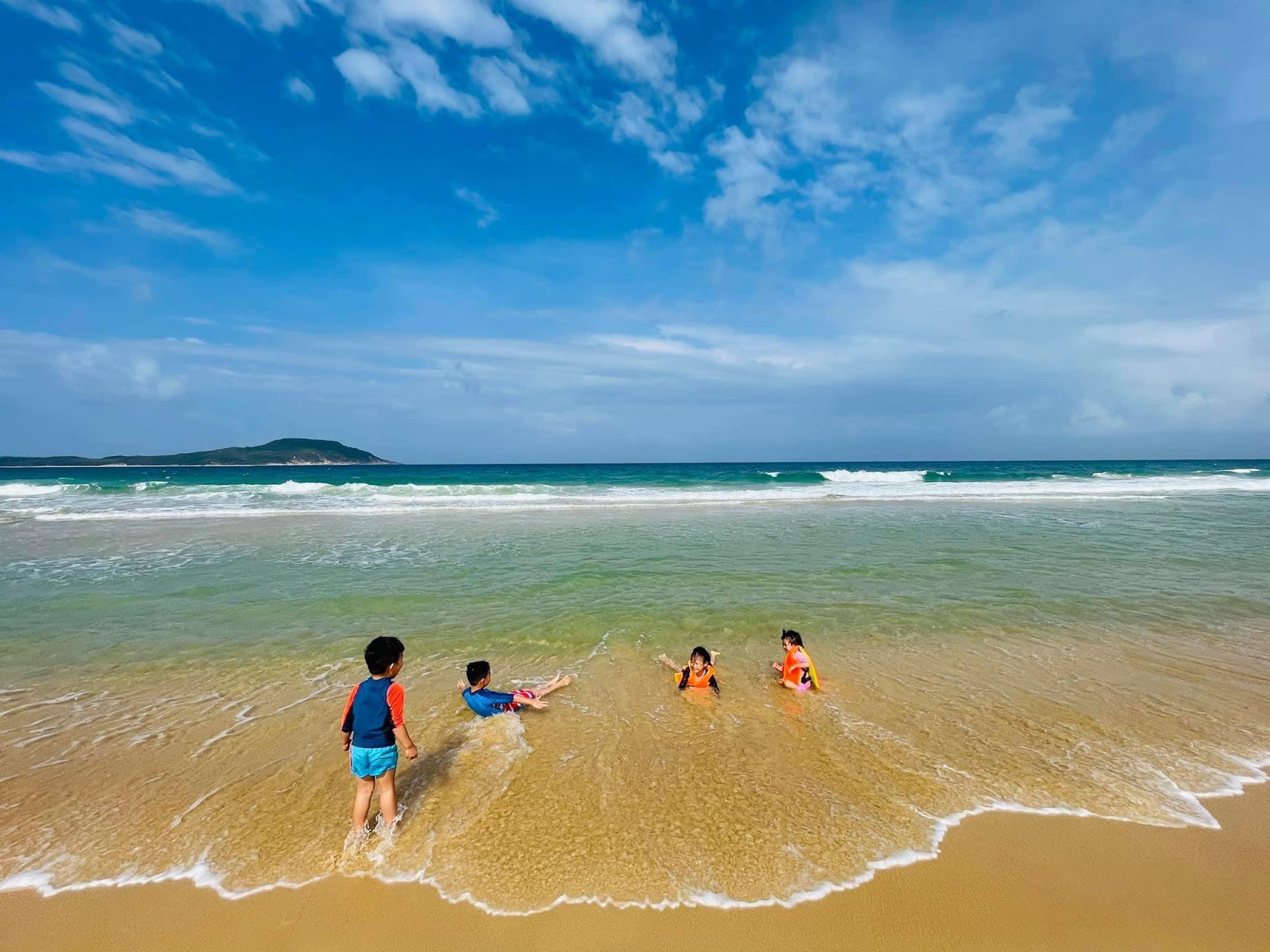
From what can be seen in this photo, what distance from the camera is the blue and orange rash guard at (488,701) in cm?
571

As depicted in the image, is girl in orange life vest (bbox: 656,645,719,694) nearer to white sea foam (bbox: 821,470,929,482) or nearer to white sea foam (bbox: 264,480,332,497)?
white sea foam (bbox: 264,480,332,497)

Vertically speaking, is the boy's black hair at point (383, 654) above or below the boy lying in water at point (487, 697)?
above

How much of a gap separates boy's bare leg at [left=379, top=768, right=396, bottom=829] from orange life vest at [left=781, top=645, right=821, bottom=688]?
13.5 ft

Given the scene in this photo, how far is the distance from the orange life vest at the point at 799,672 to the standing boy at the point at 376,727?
13.2 feet

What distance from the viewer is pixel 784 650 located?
25.3 feet

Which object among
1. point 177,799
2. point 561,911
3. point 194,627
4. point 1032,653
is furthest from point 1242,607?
point 194,627

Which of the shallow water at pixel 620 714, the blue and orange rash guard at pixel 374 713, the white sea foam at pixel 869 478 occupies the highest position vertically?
the white sea foam at pixel 869 478

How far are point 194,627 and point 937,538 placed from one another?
17.3 m

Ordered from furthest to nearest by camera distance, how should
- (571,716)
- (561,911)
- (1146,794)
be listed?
(571,716) → (1146,794) → (561,911)

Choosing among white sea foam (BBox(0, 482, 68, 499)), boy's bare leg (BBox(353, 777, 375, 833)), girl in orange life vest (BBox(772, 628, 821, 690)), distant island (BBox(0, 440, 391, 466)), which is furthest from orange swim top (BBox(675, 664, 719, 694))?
distant island (BBox(0, 440, 391, 466))

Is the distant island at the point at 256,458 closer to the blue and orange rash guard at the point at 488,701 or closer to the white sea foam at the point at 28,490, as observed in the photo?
the white sea foam at the point at 28,490

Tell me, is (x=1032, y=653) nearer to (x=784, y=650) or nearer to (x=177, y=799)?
A: (x=784, y=650)

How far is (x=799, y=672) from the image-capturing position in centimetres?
639

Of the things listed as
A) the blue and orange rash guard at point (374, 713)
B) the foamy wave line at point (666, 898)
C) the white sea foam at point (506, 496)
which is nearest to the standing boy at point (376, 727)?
the blue and orange rash guard at point (374, 713)
